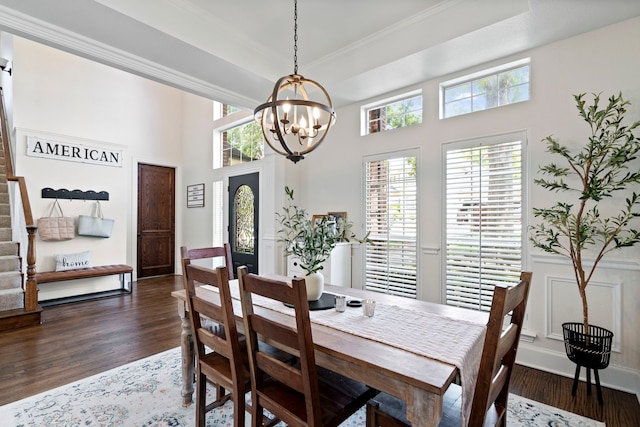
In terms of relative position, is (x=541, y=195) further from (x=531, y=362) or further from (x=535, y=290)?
(x=531, y=362)

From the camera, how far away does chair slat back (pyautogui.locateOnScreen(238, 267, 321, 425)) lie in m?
1.19

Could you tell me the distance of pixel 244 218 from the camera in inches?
215

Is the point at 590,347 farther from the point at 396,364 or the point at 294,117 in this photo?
the point at 294,117

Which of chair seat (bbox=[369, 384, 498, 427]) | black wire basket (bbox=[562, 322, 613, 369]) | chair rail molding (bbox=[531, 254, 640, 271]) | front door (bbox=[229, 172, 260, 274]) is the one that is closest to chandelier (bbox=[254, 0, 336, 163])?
chair seat (bbox=[369, 384, 498, 427])

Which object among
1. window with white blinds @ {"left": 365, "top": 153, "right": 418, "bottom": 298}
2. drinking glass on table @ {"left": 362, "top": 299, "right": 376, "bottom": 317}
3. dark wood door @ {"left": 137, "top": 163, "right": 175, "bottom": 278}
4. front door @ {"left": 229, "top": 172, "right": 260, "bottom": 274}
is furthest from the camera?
dark wood door @ {"left": 137, "top": 163, "right": 175, "bottom": 278}

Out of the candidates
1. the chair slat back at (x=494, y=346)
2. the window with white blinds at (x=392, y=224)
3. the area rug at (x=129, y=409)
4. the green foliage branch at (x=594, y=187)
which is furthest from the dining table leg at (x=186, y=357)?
the green foliage branch at (x=594, y=187)

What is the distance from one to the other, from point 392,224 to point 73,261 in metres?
5.00

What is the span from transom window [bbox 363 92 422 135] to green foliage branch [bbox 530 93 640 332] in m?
1.41

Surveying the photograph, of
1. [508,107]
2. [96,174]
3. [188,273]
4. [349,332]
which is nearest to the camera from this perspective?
[349,332]

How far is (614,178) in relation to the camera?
246 cm

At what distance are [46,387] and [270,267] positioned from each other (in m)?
2.76

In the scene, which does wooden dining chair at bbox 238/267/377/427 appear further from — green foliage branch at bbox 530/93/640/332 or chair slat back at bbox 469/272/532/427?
green foliage branch at bbox 530/93/640/332

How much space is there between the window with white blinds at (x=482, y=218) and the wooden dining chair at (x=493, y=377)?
5.38 feet

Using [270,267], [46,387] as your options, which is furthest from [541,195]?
[46,387]
